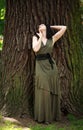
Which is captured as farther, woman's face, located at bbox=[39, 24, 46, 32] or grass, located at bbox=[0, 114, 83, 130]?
woman's face, located at bbox=[39, 24, 46, 32]

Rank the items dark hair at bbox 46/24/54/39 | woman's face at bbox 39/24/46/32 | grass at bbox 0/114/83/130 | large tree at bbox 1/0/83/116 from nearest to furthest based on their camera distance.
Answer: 1. grass at bbox 0/114/83/130
2. woman's face at bbox 39/24/46/32
3. dark hair at bbox 46/24/54/39
4. large tree at bbox 1/0/83/116

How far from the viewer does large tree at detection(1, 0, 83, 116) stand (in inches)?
268

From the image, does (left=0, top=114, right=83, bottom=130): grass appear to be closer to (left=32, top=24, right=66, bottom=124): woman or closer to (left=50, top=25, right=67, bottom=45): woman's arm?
(left=32, top=24, right=66, bottom=124): woman

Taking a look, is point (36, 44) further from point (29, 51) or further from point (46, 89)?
point (46, 89)

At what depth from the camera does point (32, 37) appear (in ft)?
22.2

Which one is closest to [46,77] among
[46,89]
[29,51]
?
[46,89]

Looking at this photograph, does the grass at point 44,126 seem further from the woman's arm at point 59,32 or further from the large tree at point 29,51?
the woman's arm at point 59,32

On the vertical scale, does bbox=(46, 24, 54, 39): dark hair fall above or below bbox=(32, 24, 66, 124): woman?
above

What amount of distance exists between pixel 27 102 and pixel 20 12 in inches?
69.5

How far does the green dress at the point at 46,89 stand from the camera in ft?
21.7

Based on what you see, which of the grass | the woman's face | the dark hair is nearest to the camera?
the grass

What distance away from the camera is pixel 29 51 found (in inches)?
269

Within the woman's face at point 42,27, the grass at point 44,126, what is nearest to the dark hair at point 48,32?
the woman's face at point 42,27

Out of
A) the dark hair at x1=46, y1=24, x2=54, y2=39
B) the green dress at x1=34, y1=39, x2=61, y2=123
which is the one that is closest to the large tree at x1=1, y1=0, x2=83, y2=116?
the dark hair at x1=46, y1=24, x2=54, y2=39
